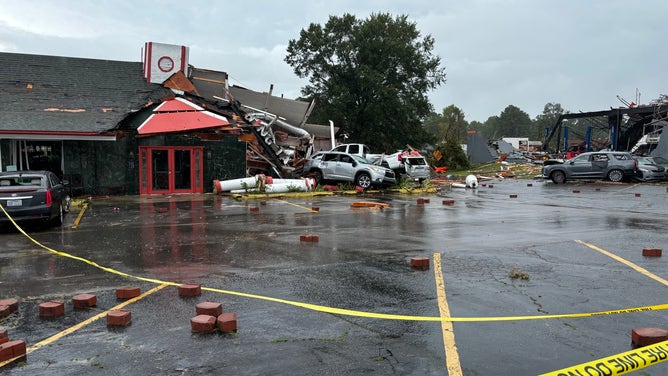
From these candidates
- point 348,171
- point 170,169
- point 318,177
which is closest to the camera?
point 170,169

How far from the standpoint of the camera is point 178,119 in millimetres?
22969

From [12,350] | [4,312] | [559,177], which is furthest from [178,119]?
[559,177]

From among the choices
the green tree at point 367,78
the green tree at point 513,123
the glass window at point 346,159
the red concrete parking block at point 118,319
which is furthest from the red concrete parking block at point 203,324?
the green tree at point 513,123

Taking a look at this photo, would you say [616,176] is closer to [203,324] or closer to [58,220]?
[58,220]

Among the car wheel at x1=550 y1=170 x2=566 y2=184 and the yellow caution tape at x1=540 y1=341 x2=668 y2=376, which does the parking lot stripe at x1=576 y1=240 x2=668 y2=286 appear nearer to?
the yellow caution tape at x1=540 y1=341 x2=668 y2=376

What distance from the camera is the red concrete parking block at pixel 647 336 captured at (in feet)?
13.7

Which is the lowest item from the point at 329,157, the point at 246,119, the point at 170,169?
the point at 170,169

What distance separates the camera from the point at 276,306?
5617mm

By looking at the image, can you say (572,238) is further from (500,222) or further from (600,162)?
(600,162)

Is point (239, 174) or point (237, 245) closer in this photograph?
point (237, 245)

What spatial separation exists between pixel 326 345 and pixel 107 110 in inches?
869

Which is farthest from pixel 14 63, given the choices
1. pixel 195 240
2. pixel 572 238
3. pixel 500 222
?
pixel 572 238

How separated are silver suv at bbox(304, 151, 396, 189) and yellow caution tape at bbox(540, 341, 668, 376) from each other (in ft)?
69.0

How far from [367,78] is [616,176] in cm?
2517
